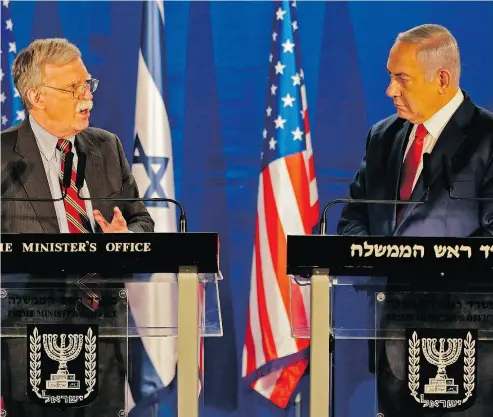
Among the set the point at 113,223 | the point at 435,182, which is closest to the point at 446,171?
the point at 435,182

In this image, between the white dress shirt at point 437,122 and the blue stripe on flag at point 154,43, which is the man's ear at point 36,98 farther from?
the white dress shirt at point 437,122

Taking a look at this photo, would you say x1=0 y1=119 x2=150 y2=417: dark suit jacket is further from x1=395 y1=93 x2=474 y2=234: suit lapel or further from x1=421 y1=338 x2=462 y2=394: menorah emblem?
x1=421 y1=338 x2=462 y2=394: menorah emblem

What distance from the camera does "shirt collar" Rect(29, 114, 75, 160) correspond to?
4.97 meters

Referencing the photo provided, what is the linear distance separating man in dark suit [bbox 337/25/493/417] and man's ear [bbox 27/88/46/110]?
1.76 meters

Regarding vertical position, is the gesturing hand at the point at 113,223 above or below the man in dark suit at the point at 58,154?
below

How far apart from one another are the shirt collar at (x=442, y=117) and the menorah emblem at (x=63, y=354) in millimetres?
2611

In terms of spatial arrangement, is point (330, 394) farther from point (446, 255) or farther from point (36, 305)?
point (36, 305)

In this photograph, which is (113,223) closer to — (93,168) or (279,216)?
(93,168)

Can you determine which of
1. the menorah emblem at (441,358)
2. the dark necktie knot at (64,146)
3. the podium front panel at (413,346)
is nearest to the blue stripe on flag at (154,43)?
the dark necktie knot at (64,146)

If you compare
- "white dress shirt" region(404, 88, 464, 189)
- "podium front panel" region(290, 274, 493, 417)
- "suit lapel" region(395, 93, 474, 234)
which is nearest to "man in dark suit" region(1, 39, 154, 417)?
"suit lapel" region(395, 93, 474, 234)

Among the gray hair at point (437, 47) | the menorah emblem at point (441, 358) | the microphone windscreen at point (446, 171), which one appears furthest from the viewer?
the gray hair at point (437, 47)

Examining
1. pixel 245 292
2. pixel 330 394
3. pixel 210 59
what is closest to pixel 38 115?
pixel 210 59

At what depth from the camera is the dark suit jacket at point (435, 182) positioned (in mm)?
4785

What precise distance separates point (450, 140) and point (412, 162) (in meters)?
0.24
